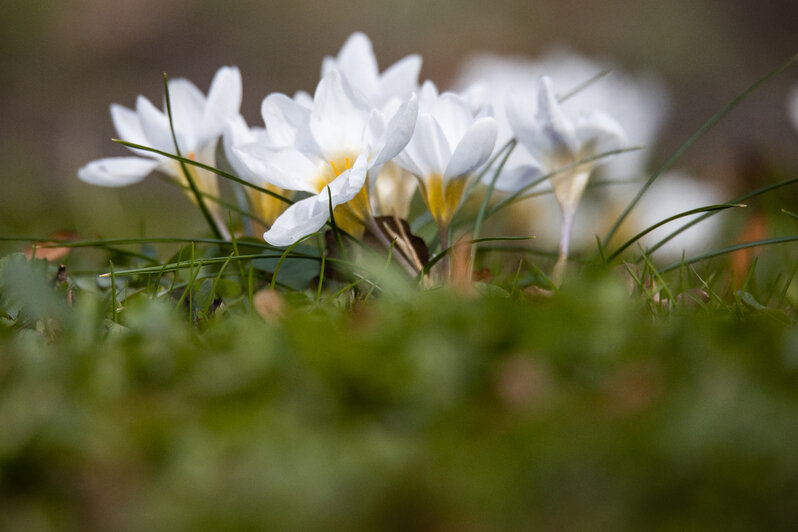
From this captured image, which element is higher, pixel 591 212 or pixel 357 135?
pixel 591 212

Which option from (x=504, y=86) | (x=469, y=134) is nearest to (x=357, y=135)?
(x=469, y=134)

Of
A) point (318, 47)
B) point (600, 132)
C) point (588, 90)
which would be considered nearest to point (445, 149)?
point (600, 132)

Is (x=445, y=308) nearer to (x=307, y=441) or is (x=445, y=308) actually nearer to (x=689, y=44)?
(x=307, y=441)

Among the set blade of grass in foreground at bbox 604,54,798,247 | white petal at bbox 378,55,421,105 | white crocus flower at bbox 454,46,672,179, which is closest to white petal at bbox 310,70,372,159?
white petal at bbox 378,55,421,105

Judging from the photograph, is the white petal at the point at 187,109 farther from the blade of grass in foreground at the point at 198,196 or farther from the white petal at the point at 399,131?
the white petal at the point at 399,131

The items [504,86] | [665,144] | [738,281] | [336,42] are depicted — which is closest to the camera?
[738,281]

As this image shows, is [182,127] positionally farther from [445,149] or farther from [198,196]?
[445,149]

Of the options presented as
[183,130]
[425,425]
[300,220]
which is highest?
[183,130]

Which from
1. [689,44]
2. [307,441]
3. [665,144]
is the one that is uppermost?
[689,44]
